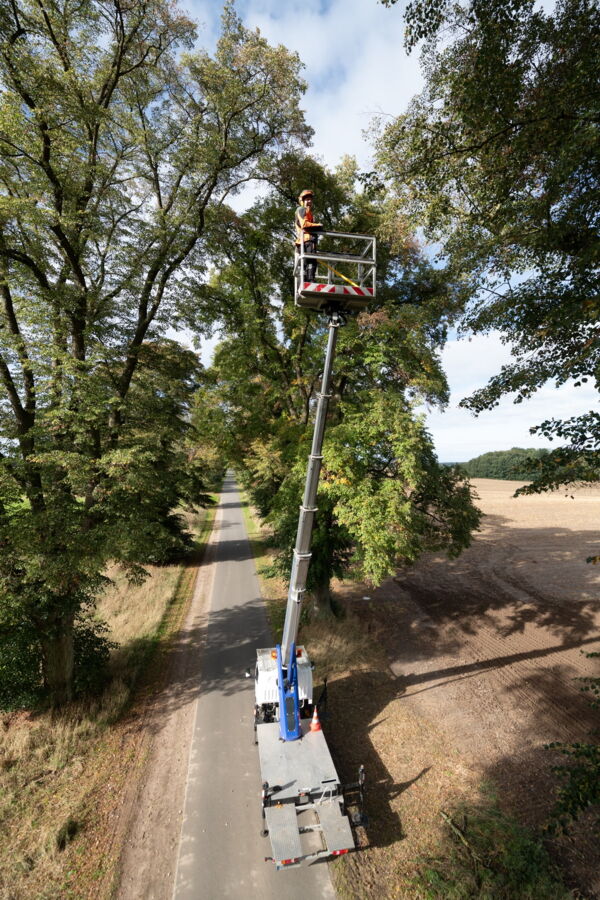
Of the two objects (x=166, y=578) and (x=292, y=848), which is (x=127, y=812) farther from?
(x=166, y=578)

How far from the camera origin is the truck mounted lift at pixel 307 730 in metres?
5.31

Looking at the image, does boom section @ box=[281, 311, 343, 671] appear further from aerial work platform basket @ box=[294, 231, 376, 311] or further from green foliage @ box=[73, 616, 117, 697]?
green foliage @ box=[73, 616, 117, 697]

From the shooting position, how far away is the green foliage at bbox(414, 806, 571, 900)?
230 inches

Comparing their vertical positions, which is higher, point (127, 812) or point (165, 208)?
point (165, 208)

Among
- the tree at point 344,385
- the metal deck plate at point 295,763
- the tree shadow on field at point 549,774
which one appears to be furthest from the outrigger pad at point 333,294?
the metal deck plate at point 295,763

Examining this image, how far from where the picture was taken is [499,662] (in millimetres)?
12602

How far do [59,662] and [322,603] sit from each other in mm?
8663

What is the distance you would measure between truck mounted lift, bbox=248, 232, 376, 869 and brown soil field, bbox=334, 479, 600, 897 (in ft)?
6.75

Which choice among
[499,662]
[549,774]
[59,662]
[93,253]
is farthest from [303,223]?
[499,662]

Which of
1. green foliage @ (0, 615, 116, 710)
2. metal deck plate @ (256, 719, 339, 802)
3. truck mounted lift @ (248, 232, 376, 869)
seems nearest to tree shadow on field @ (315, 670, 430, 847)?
truck mounted lift @ (248, 232, 376, 869)

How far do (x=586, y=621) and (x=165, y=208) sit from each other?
20793mm

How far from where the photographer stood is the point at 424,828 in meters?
6.96

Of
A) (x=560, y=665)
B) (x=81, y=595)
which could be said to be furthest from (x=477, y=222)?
(x=560, y=665)

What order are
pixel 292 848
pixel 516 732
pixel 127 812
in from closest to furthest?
pixel 292 848 → pixel 127 812 → pixel 516 732
